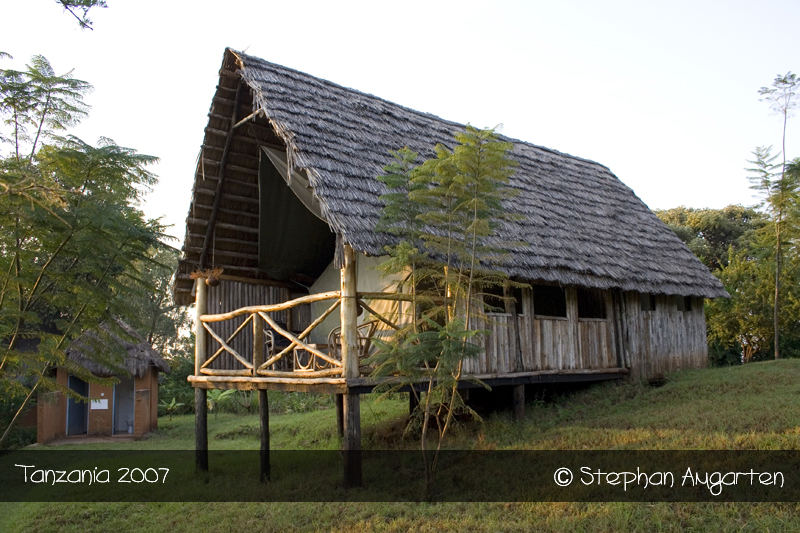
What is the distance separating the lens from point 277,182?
9992 mm

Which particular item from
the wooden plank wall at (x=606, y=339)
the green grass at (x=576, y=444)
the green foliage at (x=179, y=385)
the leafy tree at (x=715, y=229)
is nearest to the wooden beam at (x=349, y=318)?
the green grass at (x=576, y=444)

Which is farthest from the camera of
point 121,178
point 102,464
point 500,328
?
point 102,464

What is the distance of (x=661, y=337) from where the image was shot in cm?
1223

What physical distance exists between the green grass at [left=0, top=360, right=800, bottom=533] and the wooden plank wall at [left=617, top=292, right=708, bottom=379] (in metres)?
0.47

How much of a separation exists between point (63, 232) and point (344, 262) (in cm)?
285

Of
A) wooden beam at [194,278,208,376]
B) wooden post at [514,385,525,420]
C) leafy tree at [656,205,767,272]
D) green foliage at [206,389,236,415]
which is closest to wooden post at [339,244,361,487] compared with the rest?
wooden post at [514,385,525,420]

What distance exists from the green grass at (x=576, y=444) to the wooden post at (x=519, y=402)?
0.61 feet

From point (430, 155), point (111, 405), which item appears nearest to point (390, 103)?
point (430, 155)

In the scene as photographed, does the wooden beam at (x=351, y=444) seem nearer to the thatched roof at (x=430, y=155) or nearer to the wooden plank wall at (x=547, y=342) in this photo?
the thatched roof at (x=430, y=155)

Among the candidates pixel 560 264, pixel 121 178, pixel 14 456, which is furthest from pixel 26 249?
pixel 14 456

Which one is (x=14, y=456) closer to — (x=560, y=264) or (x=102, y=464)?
(x=102, y=464)

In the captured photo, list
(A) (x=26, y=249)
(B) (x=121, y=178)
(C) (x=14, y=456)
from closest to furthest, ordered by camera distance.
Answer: (A) (x=26, y=249) < (B) (x=121, y=178) < (C) (x=14, y=456)

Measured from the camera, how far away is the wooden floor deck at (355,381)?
748cm

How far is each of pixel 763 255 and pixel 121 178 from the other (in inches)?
620
